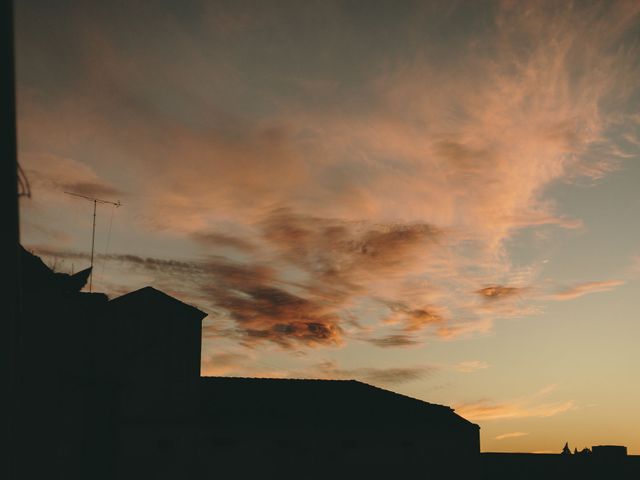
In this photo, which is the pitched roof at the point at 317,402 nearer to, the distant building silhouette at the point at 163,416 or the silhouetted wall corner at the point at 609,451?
the distant building silhouette at the point at 163,416

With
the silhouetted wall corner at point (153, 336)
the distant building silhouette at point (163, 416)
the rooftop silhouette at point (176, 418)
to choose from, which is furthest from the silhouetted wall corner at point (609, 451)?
the silhouetted wall corner at point (153, 336)

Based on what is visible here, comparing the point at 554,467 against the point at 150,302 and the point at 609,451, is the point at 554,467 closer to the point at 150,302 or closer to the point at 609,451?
the point at 609,451

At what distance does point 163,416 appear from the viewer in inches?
1137

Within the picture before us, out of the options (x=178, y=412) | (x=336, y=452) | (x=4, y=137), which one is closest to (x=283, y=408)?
(x=336, y=452)

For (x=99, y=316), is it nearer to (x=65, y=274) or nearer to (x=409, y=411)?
(x=65, y=274)

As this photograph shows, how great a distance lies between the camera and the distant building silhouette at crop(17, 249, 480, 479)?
2569cm

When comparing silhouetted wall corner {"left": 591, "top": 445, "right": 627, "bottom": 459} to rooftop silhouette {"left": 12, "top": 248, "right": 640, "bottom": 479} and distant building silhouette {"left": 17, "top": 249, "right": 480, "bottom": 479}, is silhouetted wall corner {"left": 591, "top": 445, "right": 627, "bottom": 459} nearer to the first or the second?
rooftop silhouette {"left": 12, "top": 248, "right": 640, "bottom": 479}

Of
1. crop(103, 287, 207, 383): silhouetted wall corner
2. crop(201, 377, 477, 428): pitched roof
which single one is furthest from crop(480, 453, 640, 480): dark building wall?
crop(103, 287, 207, 383): silhouetted wall corner

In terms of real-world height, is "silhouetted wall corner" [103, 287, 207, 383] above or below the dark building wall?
above

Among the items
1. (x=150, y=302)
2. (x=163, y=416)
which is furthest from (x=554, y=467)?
(x=150, y=302)

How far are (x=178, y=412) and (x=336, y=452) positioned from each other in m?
7.86

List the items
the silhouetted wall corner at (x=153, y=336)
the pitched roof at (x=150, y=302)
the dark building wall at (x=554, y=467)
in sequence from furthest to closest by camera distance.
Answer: the dark building wall at (x=554, y=467) < the pitched roof at (x=150, y=302) < the silhouetted wall corner at (x=153, y=336)

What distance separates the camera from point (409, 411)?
33.9 m

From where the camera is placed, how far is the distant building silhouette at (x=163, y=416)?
84.3 feet
